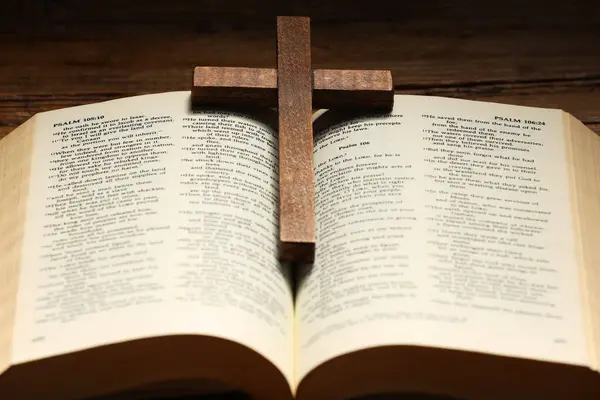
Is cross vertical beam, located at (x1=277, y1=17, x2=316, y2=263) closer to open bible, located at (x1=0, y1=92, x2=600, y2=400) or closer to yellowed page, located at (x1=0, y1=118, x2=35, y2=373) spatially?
open bible, located at (x1=0, y1=92, x2=600, y2=400)

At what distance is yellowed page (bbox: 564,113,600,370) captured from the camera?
3.27ft

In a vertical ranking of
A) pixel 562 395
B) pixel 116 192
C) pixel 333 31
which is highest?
pixel 333 31

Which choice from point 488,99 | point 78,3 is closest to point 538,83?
point 488,99

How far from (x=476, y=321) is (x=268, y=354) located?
21 centimetres

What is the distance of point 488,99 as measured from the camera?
4.29ft

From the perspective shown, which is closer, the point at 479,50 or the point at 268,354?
the point at 268,354

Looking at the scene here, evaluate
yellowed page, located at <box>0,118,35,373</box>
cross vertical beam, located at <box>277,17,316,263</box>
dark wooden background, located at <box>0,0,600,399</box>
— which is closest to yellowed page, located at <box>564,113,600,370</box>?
dark wooden background, located at <box>0,0,600,399</box>

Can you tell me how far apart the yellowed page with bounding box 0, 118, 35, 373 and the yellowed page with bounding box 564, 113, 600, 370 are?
1.96ft

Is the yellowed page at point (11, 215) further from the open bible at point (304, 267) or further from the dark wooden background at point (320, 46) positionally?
the dark wooden background at point (320, 46)

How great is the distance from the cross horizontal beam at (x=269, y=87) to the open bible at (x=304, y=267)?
22 millimetres

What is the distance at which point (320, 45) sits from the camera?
1.36 metres

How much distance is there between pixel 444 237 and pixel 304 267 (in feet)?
0.52

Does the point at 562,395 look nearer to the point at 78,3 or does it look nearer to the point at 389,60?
the point at 389,60

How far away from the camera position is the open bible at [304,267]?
95 cm
